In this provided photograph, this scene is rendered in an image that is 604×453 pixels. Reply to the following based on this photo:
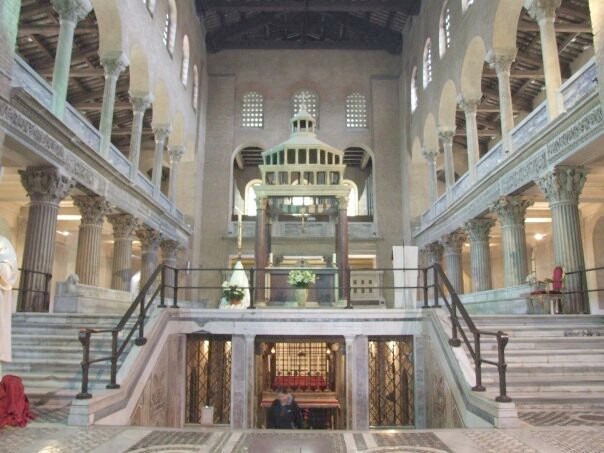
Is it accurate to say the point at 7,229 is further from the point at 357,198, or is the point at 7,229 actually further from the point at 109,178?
the point at 357,198

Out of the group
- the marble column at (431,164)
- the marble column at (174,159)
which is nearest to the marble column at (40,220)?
the marble column at (174,159)

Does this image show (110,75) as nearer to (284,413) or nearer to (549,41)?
(284,413)

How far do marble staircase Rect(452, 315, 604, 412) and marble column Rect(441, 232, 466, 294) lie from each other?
1184cm

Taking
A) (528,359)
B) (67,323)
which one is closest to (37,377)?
(67,323)

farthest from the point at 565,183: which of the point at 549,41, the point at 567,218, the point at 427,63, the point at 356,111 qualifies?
the point at 356,111

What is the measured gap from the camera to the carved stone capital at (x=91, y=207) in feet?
53.0

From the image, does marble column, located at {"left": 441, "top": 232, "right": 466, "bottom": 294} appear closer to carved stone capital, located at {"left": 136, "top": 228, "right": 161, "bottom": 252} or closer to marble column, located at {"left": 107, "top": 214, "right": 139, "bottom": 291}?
carved stone capital, located at {"left": 136, "top": 228, "right": 161, "bottom": 252}

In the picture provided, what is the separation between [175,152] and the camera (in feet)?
82.4

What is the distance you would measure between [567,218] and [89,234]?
44.4 ft

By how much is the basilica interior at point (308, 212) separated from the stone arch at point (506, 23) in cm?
7

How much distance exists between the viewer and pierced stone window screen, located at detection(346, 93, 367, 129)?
29.5 metres

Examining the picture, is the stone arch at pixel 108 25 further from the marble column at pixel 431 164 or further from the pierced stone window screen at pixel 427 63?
the marble column at pixel 431 164

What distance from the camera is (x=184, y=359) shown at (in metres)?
Result: 10.5

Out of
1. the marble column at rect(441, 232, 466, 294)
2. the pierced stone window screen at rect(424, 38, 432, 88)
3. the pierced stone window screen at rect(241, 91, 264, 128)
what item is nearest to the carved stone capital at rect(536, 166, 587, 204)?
the marble column at rect(441, 232, 466, 294)
